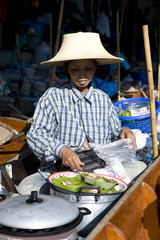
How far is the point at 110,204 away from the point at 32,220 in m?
0.65

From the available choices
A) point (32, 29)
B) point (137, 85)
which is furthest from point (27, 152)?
point (32, 29)

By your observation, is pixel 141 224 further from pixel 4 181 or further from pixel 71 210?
pixel 4 181


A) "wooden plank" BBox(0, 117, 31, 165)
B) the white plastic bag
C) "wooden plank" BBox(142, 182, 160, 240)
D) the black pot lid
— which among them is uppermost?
the black pot lid

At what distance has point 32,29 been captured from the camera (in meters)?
6.77

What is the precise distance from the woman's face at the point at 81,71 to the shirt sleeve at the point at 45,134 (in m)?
0.26

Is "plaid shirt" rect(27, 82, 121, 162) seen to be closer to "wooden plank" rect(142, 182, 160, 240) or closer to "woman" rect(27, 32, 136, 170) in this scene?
"woman" rect(27, 32, 136, 170)

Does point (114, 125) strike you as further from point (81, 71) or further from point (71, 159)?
point (71, 159)

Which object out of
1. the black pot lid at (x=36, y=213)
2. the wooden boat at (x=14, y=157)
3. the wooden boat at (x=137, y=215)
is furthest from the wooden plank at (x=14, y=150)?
the black pot lid at (x=36, y=213)

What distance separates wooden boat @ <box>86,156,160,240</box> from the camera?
1.44m

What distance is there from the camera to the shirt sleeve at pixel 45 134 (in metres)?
2.29

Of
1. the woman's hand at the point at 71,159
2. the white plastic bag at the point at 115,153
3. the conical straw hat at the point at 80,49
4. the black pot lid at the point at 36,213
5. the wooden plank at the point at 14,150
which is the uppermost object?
the conical straw hat at the point at 80,49

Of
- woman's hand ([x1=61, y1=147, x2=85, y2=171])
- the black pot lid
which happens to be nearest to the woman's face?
woman's hand ([x1=61, y1=147, x2=85, y2=171])

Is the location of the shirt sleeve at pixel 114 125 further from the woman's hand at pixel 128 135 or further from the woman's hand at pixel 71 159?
the woman's hand at pixel 71 159

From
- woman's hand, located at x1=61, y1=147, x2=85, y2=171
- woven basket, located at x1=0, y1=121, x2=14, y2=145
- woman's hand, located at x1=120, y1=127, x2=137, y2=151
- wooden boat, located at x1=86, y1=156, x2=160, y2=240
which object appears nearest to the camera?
wooden boat, located at x1=86, y1=156, x2=160, y2=240
